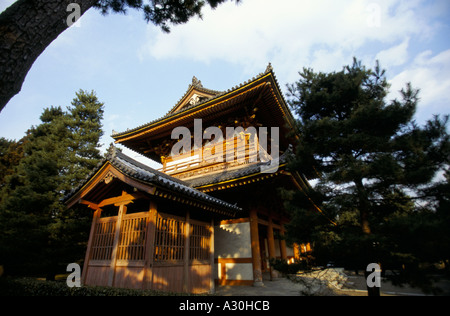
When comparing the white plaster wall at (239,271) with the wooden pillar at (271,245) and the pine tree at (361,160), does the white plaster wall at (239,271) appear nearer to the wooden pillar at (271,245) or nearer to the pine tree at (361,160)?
the wooden pillar at (271,245)

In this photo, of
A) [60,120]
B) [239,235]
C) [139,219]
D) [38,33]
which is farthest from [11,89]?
[60,120]

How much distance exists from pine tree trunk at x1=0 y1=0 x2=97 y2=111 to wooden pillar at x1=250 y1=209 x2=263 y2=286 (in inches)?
301

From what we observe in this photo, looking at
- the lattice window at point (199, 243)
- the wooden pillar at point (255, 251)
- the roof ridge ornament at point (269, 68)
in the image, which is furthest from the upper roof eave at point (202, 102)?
the lattice window at point (199, 243)

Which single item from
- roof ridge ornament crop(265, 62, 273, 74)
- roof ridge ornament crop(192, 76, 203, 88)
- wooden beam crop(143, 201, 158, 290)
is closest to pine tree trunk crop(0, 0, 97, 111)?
wooden beam crop(143, 201, 158, 290)

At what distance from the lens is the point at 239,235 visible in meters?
8.62

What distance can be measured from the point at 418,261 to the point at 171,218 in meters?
5.29

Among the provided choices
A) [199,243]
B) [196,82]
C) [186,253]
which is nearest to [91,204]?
[186,253]

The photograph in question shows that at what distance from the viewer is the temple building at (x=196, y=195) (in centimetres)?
563

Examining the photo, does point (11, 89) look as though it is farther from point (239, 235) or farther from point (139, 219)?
point (239, 235)

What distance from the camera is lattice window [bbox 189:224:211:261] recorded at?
6694 millimetres

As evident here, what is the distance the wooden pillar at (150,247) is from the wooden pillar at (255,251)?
413 centimetres

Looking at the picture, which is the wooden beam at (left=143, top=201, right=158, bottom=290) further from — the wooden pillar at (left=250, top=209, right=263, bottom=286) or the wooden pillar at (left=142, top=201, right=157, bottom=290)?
the wooden pillar at (left=250, top=209, right=263, bottom=286)

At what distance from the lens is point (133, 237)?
18.7ft

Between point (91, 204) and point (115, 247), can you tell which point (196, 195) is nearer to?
point (115, 247)
